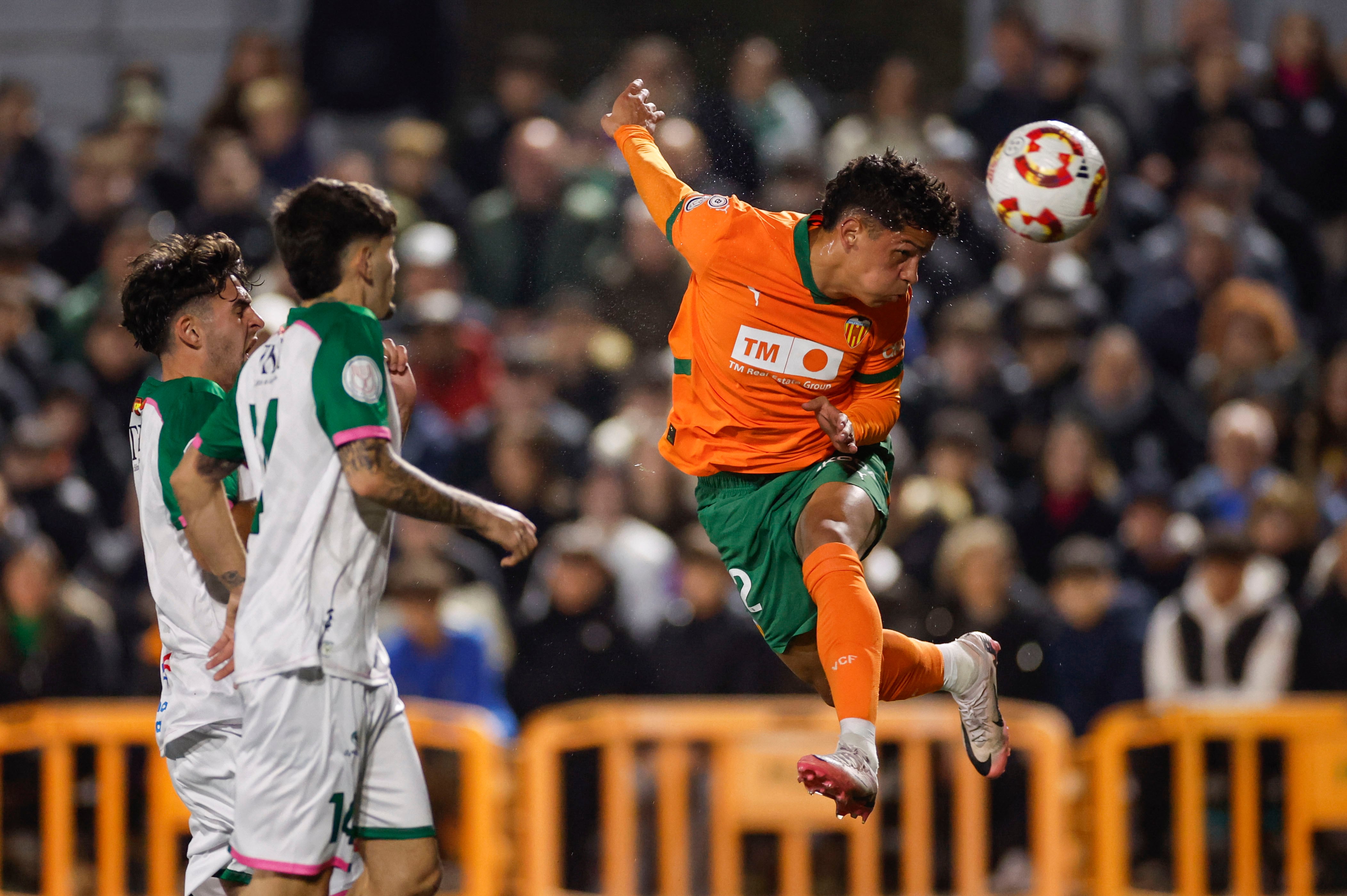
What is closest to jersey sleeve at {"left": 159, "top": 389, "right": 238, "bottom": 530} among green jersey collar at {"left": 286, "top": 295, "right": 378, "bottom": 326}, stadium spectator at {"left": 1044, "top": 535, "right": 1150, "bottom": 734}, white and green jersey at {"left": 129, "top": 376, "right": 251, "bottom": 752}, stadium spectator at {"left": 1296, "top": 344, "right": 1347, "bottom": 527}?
white and green jersey at {"left": 129, "top": 376, "right": 251, "bottom": 752}

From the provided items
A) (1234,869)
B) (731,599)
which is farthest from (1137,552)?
(731,599)

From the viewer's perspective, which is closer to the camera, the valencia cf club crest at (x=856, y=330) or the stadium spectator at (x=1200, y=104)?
the valencia cf club crest at (x=856, y=330)

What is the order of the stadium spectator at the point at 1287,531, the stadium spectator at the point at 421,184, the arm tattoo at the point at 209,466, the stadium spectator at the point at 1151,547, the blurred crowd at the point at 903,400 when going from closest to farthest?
the arm tattoo at the point at 209,466, the blurred crowd at the point at 903,400, the stadium spectator at the point at 1287,531, the stadium spectator at the point at 1151,547, the stadium spectator at the point at 421,184

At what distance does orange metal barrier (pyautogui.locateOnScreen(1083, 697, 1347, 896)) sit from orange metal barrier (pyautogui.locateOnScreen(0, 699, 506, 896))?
2.88 metres

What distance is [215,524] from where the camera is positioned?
4508mm

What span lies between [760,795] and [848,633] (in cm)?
357

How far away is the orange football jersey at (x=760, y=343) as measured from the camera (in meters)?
4.92

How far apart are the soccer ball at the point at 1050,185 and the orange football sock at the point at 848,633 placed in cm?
112

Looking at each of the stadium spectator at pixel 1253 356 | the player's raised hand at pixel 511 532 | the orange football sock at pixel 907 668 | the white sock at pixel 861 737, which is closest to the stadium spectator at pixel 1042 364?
the stadium spectator at pixel 1253 356

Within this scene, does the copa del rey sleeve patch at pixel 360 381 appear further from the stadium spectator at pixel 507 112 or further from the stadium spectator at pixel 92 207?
the stadium spectator at pixel 92 207

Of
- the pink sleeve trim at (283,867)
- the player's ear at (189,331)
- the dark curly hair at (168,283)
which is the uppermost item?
the dark curly hair at (168,283)

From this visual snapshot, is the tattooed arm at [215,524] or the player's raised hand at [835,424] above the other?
the player's raised hand at [835,424]

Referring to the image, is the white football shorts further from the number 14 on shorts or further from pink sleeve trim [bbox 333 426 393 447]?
pink sleeve trim [bbox 333 426 393 447]

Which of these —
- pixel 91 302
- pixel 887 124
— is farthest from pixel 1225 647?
pixel 91 302
